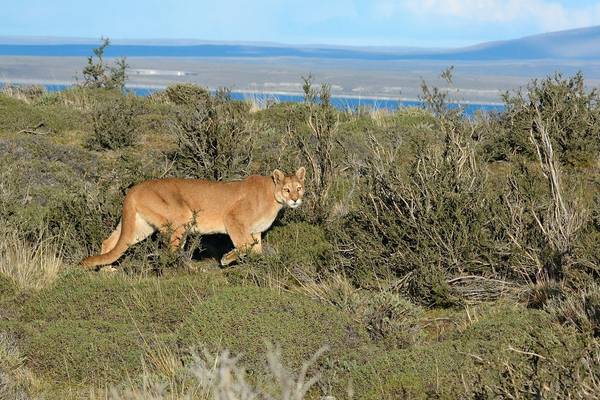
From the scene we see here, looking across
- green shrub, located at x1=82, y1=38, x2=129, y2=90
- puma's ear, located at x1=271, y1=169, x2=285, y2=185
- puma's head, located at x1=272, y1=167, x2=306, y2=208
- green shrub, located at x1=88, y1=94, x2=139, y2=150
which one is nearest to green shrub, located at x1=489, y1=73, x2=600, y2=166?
puma's head, located at x1=272, y1=167, x2=306, y2=208

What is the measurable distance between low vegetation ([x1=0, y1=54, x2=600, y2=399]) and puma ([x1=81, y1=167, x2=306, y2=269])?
0.25 meters

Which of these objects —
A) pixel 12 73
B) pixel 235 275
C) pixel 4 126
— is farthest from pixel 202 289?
pixel 12 73

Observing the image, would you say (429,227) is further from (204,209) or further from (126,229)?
(126,229)

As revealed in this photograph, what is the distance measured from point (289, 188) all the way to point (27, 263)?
2955mm

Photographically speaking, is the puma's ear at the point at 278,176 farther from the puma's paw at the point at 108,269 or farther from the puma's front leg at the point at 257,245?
the puma's paw at the point at 108,269

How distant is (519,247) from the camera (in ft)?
30.8

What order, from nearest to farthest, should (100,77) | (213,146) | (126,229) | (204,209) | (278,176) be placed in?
1. (126,229)
2. (204,209)
3. (278,176)
4. (213,146)
5. (100,77)

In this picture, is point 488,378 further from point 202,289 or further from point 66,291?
point 66,291

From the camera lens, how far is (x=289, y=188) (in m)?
11.0

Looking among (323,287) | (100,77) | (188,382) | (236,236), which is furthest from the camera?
(100,77)

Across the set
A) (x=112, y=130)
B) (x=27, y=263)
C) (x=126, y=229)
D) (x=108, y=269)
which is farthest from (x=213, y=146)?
(x=27, y=263)

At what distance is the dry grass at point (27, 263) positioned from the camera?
32.5ft

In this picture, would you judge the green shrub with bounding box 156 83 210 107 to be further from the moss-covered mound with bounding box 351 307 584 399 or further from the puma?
the moss-covered mound with bounding box 351 307 584 399

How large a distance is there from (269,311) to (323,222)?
4.19 m
